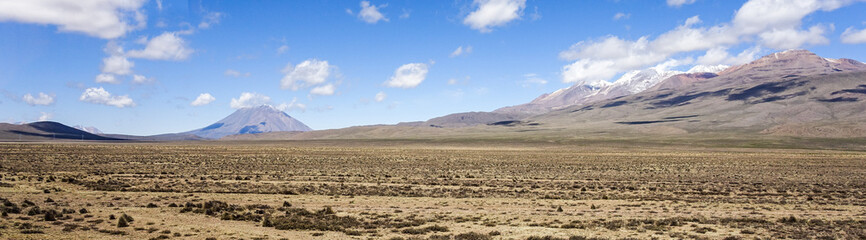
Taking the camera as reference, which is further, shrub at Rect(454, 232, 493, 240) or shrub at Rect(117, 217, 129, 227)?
shrub at Rect(117, 217, 129, 227)

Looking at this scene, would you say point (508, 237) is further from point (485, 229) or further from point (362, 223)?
point (362, 223)

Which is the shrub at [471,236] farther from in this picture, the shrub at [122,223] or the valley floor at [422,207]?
the shrub at [122,223]

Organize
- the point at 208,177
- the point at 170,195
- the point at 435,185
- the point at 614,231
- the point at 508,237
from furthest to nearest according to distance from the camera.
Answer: the point at 208,177
the point at 435,185
the point at 170,195
the point at 614,231
the point at 508,237

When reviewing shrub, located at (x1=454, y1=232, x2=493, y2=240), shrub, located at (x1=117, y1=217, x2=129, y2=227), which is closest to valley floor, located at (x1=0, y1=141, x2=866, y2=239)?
shrub, located at (x1=454, y1=232, x2=493, y2=240)

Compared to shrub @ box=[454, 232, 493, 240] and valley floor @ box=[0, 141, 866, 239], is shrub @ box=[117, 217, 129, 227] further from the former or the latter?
shrub @ box=[454, 232, 493, 240]

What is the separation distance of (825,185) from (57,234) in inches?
1743

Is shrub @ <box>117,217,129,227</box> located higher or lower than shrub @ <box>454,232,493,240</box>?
higher

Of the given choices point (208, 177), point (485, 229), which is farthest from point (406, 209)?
point (208, 177)

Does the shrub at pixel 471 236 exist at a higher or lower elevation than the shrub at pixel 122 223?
lower

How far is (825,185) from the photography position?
3894 centimetres

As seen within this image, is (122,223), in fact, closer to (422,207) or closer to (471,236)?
(471,236)

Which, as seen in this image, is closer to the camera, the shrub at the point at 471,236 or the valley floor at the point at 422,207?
the shrub at the point at 471,236

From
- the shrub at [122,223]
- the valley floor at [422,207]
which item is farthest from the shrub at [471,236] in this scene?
the shrub at [122,223]

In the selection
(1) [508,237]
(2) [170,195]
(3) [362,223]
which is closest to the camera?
(1) [508,237]
